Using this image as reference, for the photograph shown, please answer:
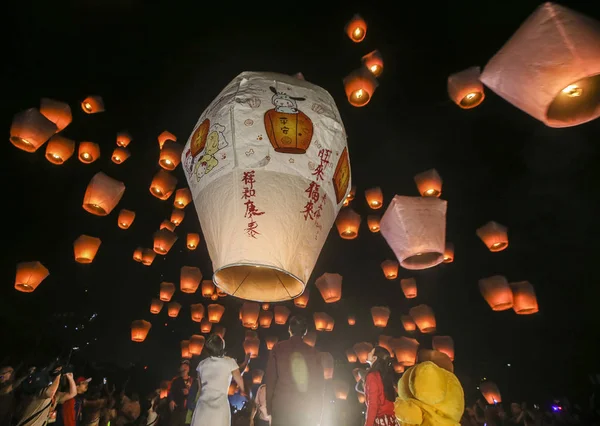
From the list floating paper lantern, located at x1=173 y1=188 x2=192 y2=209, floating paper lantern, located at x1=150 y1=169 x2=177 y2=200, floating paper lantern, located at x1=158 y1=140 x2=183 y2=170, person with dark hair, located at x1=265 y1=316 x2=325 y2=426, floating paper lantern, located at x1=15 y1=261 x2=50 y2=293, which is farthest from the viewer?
floating paper lantern, located at x1=173 y1=188 x2=192 y2=209

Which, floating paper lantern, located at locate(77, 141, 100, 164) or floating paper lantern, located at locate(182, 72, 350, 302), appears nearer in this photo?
floating paper lantern, located at locate(182, 72, 350, 302)

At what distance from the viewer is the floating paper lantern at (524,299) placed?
1023cm

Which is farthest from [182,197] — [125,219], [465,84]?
[465,84]

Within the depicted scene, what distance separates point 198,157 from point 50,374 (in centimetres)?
475

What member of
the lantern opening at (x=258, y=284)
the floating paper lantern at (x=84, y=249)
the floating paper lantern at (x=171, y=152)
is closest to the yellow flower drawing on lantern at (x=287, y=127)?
the lantern opening at (x=258, y=284)

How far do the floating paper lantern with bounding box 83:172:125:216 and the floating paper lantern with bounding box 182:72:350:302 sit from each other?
7.32m

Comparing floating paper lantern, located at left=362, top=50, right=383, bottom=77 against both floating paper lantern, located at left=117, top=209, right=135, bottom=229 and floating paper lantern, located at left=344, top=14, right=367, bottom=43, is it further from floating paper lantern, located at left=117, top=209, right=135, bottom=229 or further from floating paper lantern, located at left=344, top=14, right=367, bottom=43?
floating paper lantern, located at left=117, top=209, right=135, bottom=229

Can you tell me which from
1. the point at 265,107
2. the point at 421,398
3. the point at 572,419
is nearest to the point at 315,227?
the point at 265,107

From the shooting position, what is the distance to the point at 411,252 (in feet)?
15.8

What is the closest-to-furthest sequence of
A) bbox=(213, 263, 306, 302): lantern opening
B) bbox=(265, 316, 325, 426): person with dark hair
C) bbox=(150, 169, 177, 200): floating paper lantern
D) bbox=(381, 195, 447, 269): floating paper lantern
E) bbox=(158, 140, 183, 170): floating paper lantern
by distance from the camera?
bbox=(213, 263, 306, 302): lantern opening → bbox=(265, 316, 325, 426): person with dark hair → bbox=(381, 195, 447, 269): floating paper lantern → bbox=(158, 140, 183, 170): floating paper lantern → bbox=(150, 169, 177, 200): floating paper lantern

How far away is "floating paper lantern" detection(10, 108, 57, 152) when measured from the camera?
7691 millimetres

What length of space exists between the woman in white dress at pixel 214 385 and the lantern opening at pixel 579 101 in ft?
14.7

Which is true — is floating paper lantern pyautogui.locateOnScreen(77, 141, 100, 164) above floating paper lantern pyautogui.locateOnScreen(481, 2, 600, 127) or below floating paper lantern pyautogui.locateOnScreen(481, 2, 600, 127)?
below

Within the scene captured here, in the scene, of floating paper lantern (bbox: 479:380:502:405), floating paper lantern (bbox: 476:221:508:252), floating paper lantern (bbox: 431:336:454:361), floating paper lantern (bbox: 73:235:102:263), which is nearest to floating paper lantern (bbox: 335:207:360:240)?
floating paper lantern (bbox: 476:221:508:252)
